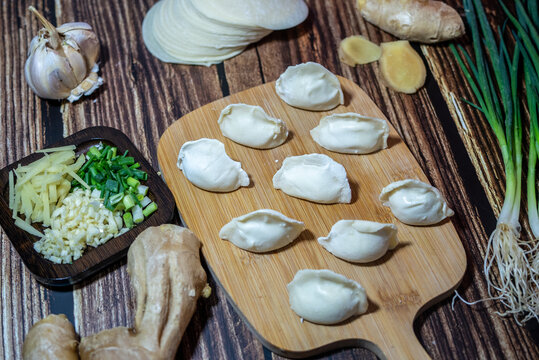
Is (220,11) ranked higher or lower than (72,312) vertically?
higher

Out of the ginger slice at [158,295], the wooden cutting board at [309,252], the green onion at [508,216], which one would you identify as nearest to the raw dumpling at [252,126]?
the wooden cutting board at [309,252]

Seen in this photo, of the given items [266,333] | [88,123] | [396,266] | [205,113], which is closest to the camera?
[266,333]

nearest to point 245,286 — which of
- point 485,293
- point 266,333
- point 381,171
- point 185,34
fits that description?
point 266,333

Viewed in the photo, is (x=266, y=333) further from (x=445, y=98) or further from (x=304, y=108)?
(x=445, y=98)

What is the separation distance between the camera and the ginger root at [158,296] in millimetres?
1636

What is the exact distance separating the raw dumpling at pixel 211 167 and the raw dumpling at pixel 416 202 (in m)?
0.57

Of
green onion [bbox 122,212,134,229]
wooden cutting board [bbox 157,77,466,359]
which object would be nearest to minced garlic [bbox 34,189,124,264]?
green onion [bbox 122,212,134,229]

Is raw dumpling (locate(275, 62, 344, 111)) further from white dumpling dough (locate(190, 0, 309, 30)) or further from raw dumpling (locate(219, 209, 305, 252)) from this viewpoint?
raw dumpling (locate(219, 209, 305, 252))

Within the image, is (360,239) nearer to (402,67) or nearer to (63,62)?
(402,67)

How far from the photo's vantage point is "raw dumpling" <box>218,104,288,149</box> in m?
2.04

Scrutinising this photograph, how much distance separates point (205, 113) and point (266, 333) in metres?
0.98

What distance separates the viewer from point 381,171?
207 centimetres

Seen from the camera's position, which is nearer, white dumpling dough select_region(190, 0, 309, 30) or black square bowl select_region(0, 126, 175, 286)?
black square bowl select_region(0, 126, 175, 286)

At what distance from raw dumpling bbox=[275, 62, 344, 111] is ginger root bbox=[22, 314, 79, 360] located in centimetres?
126
